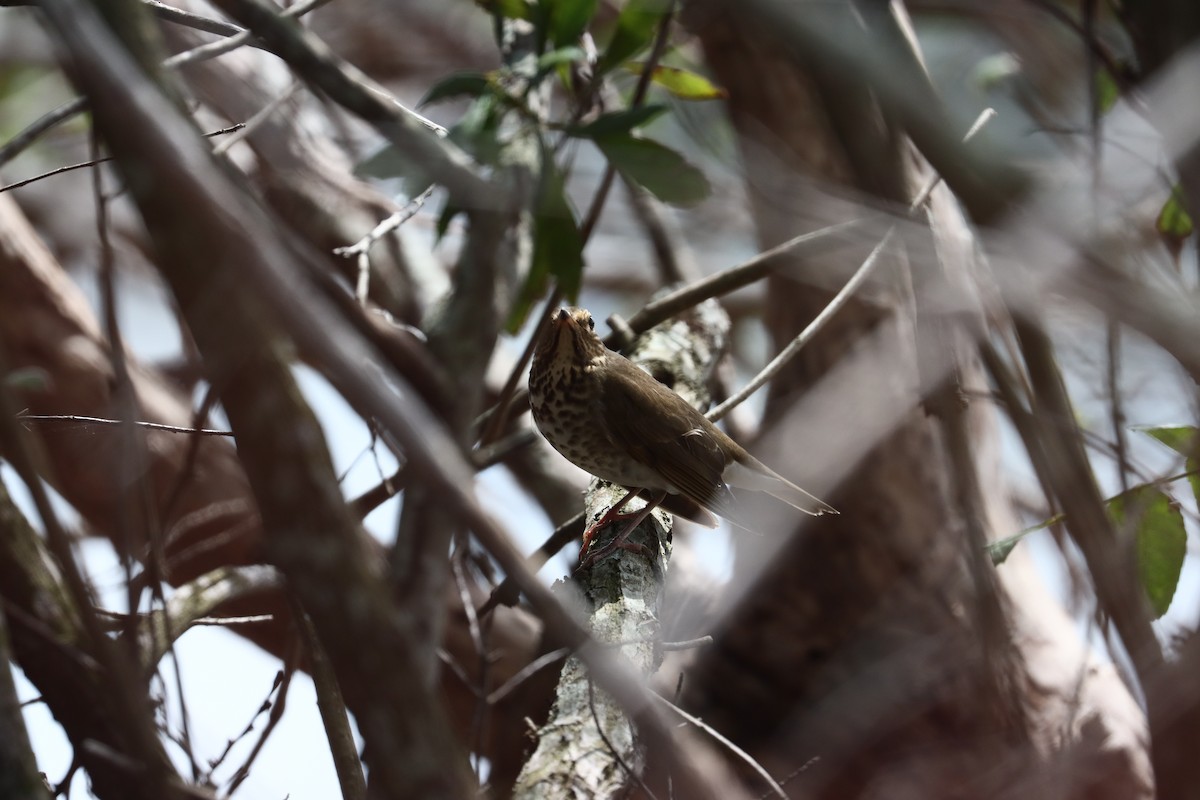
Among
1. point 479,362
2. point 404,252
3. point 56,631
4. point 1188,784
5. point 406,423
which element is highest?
point 404,252

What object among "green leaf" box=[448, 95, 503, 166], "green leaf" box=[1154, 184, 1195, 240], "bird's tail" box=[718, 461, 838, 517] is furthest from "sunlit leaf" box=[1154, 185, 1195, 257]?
"green leaf" box=[448, 95, 503, 166]

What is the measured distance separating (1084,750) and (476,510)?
422cm

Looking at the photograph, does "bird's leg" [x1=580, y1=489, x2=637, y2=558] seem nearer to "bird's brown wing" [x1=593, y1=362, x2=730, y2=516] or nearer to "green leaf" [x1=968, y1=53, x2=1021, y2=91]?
"bird's brown wing" [x1=593, y1=362, x2=730, y2=516]

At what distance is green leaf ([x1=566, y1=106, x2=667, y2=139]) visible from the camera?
356 centimetres

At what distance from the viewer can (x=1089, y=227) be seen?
1.71m

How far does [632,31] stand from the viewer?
365cm

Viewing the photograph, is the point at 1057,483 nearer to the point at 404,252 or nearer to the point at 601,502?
the point at 601,502

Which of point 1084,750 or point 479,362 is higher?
point 479,362

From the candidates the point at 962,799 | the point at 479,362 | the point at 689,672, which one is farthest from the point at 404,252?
the point at 962,799

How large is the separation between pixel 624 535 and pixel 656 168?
1.41 metres

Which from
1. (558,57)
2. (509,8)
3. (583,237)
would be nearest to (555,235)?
(583,237)

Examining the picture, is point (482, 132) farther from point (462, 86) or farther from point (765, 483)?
point (765, 483)

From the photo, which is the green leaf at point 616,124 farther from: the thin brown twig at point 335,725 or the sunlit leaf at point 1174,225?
the thin brown twig at point 335,725

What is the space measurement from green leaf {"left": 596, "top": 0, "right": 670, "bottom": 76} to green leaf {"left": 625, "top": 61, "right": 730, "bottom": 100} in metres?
0.18
